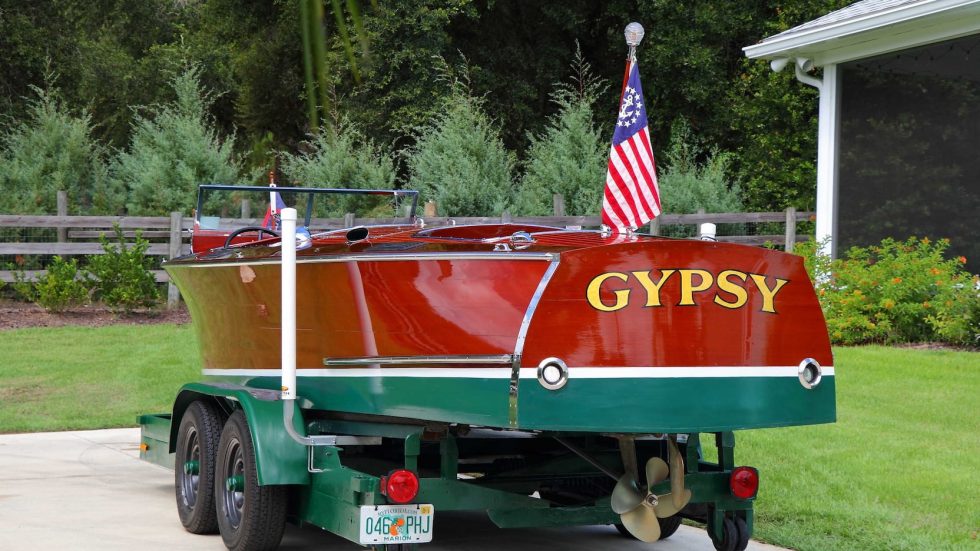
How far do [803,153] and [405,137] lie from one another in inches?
349

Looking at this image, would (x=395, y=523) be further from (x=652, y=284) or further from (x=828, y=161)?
(x=828, y=161)

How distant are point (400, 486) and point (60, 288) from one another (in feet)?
43.7

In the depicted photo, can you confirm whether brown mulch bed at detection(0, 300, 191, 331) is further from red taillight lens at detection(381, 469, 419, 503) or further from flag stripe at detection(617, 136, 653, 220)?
red taillight lens at detection(381, 469, 419, 503)

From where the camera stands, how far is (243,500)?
5.94 m

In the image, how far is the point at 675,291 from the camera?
4.89 m

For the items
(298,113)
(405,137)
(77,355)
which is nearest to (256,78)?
(298,113)

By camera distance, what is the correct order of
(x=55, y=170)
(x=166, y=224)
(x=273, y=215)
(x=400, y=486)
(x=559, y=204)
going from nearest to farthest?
(x=400, y=486), (x=273, y=215), (x=166, y=224), (x=559, y=204), (x=55, y=170)

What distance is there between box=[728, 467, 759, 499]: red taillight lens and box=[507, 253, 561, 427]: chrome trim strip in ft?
4.68

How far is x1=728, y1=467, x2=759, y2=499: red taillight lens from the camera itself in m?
5.64

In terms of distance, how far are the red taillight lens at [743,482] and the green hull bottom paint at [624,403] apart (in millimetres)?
579

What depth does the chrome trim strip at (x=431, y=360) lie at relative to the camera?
484cm

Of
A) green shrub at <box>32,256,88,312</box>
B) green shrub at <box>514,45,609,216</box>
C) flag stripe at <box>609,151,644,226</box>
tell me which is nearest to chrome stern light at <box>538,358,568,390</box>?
flag stripe at <box>609,151,644,226</box>

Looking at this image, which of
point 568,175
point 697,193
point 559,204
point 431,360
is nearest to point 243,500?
point 431,360

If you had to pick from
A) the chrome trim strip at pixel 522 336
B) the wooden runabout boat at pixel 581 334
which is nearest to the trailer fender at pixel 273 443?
the wooden runabout boat at pixel 581 334
